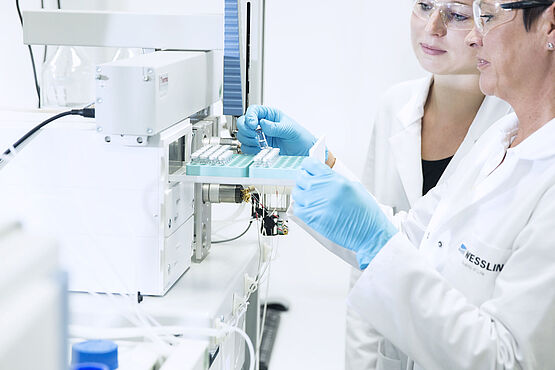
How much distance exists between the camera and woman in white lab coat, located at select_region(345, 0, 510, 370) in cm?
160

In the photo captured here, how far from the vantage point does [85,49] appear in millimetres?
2551

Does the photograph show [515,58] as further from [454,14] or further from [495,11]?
[454,14]

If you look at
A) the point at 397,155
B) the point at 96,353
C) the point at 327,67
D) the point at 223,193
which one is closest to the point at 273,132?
the point at 223,193

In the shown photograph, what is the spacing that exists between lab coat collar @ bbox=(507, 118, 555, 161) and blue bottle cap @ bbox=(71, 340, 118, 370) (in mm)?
761

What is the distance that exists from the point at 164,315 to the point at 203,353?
13 centimetres

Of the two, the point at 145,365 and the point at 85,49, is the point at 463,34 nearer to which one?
the point at 145,365

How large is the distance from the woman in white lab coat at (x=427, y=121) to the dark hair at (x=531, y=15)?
48 centimetres

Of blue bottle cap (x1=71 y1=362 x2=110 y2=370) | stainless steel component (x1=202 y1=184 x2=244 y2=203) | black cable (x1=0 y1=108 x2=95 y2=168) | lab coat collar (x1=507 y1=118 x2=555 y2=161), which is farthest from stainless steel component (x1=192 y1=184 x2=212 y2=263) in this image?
lab coat collar (x1=507 y1=118 x2=555 y2=161)

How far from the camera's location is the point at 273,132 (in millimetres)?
1562

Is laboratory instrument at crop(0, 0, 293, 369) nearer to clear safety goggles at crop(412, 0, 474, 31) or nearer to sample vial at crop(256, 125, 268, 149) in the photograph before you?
sample vial at crop(256, 125, 268, 149)

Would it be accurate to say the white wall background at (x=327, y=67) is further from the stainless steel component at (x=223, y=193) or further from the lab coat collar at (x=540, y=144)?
the lab coat collar at (x=540, y=144)

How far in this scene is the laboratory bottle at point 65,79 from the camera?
7.72ft

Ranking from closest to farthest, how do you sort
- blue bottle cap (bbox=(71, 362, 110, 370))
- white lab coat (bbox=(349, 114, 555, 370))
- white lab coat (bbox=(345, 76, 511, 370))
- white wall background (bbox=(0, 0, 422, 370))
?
blue bottle cap (bbox=(71, 362, 110, 370)) < white lab coat (bbox=(349, 114, 555, 370)) < white lab coat (bbox=(345, 76, 511, 370)) < white wall background (bbox=(0, 0, 422, 370))

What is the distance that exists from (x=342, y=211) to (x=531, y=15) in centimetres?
47
